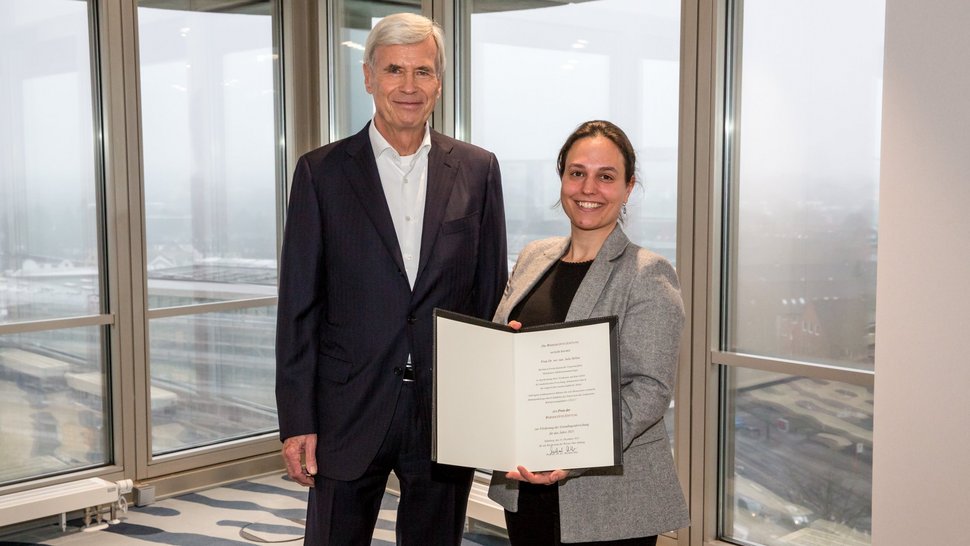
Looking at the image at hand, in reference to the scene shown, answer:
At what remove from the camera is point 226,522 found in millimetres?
4035

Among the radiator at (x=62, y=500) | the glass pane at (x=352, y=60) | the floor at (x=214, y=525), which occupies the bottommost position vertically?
the floor at (x=214, y=525)

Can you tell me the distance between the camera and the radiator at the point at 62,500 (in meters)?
3.72

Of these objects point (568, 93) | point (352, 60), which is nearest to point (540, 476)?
point (568, 93)

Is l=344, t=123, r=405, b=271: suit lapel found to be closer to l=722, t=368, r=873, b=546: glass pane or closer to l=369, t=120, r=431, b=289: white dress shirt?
l=369, t=120, r=431, b=289: white dress shirt

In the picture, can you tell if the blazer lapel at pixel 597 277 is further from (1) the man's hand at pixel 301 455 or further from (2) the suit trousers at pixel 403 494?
(1) the man's hand at pixel 301 455

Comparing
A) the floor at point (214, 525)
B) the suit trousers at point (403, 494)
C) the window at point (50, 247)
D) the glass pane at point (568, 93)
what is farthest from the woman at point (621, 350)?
the window at point (50, 247)

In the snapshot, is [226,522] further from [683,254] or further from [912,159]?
[912,159]

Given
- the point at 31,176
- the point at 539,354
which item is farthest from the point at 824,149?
the point at 31,176

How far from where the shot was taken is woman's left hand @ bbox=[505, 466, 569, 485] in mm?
1636

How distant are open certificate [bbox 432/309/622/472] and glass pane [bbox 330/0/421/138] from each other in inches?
125

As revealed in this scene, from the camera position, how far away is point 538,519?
1.79m

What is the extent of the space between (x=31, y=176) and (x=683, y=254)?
2788 millimetres

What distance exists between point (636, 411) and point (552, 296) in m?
0.29

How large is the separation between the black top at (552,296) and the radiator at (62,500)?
2.79 m
